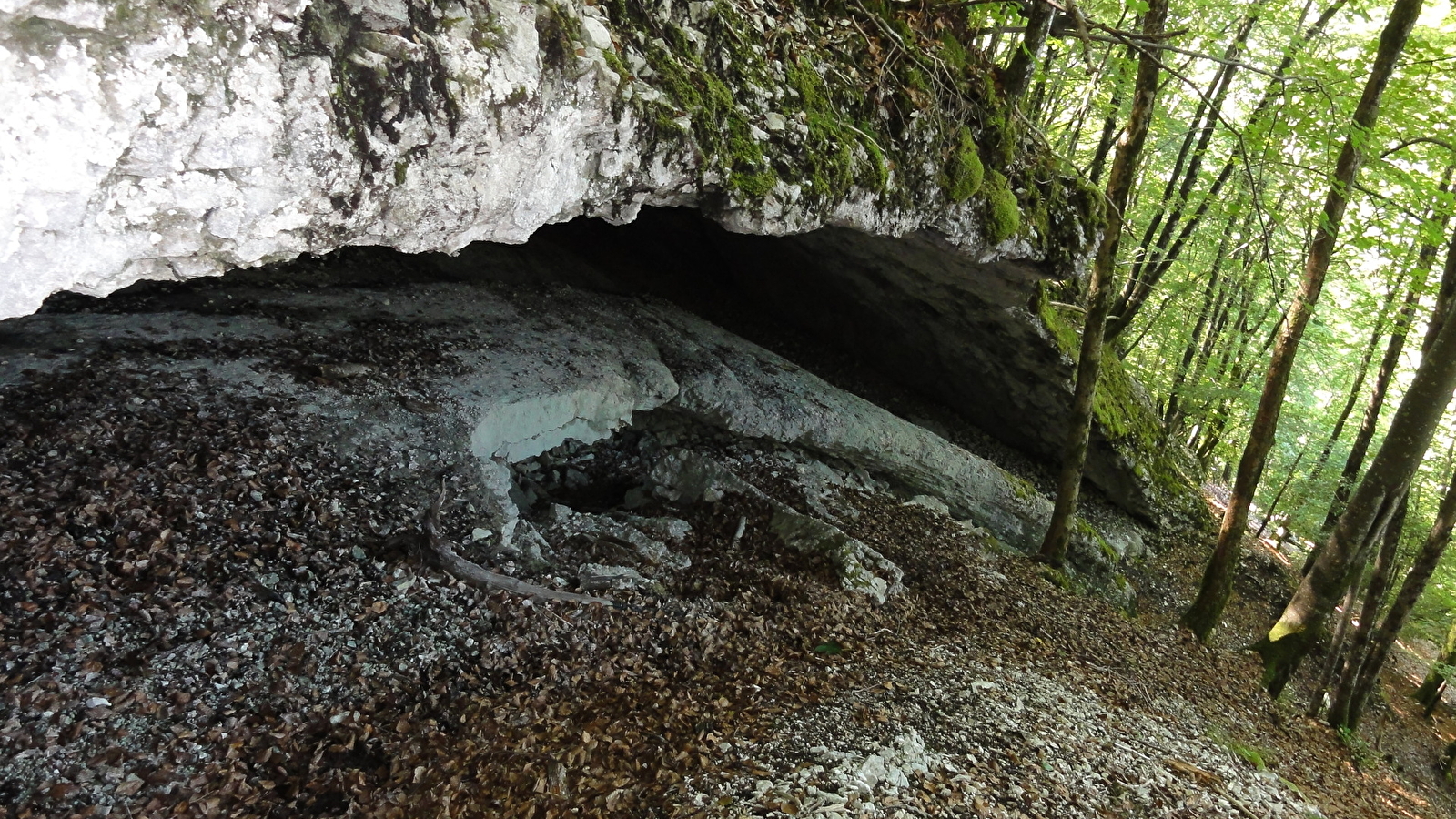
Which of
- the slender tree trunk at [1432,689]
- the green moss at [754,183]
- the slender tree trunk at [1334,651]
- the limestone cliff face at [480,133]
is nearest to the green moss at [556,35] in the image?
the limestone cliff face at [480,133]

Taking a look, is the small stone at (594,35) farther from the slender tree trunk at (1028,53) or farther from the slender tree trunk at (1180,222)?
the slender tree trunk at (1180,222)

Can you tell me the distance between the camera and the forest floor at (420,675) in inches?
134

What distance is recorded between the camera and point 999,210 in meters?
8.15

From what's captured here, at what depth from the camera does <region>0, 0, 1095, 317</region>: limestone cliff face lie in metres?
2.48

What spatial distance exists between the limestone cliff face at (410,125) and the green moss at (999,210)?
4.80ft

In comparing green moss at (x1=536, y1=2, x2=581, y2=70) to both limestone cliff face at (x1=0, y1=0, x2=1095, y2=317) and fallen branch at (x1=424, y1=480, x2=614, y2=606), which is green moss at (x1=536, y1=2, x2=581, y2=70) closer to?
limestone cliff face at (x1=0, y1=0, x2=1095, y2=317)

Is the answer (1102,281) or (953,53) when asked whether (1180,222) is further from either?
(953,53)

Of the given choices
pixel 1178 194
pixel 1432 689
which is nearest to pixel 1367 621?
pixel 1178 194

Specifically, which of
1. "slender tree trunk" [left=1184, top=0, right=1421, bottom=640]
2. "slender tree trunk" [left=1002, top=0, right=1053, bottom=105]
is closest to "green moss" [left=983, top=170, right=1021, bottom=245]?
"slender tree trunk" [left=1002, top=0, right=1053, bottom=105]

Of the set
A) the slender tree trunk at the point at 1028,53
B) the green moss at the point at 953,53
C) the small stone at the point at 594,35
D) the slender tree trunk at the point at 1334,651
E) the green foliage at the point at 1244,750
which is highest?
the slender tree trunk at the point at 1028,53

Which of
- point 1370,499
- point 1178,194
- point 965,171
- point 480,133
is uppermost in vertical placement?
point 1178,194

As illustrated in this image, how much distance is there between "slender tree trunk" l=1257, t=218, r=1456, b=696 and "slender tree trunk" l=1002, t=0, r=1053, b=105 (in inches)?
189

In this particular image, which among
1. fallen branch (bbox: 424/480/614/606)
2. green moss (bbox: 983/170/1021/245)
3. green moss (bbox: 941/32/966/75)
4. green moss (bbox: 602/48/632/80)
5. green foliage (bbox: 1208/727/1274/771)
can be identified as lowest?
fallen branch (bbox: 424/480/614/606)

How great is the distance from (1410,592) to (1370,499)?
2332 millimetres
